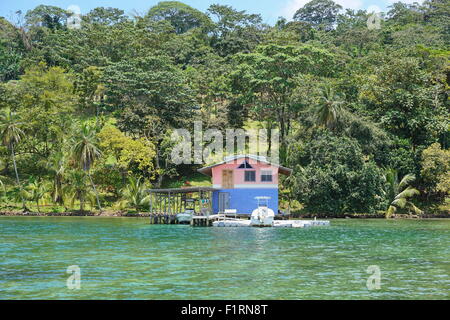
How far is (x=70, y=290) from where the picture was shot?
1714 cm

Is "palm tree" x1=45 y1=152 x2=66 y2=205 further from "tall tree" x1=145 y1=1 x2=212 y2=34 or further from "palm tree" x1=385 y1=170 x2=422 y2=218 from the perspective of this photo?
"tall tree" x1=145 y1=1 x2=212 y2=34

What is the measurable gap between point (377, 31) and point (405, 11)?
1782 cm

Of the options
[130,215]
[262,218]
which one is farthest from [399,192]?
[130,215]

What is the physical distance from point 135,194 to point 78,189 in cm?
578

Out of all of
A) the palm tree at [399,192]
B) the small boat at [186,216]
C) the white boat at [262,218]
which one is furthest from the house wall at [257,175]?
the palm tree at [399,192]

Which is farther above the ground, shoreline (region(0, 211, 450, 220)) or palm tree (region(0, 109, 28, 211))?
palm tree (region(0, 109, 28, 211))

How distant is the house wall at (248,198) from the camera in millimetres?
49094

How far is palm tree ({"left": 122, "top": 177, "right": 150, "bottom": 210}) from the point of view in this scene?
56.1m

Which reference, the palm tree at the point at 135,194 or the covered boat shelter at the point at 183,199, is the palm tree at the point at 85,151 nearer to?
the palm tree at the point at 135,194

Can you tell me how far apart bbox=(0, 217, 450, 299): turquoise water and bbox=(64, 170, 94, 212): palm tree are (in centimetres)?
1919

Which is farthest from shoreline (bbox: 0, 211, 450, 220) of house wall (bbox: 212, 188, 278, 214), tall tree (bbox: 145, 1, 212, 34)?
tall tree (bbox: 145, 1, 212, 34)

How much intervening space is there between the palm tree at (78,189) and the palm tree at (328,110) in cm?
2350

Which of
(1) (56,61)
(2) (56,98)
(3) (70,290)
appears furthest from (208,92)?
(3) (70,290)

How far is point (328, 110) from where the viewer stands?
55312 millimetres
